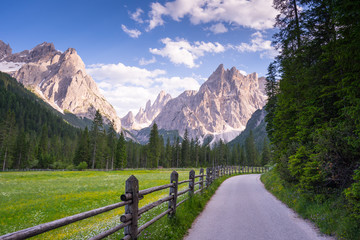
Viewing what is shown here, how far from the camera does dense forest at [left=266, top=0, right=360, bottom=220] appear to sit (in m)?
6.97

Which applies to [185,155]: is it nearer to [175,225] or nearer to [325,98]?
[325,98]

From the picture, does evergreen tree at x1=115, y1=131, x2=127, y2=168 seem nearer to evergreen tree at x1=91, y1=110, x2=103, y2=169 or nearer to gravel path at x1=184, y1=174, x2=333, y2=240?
evergreen tree at x1=91, y1=110, x2=103, y2=169

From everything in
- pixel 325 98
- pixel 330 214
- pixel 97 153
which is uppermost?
pixel 325 98

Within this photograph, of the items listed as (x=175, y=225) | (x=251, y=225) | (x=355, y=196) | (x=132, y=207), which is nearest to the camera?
(x=132, y=207)

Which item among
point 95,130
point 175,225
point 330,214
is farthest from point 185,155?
point 330,214

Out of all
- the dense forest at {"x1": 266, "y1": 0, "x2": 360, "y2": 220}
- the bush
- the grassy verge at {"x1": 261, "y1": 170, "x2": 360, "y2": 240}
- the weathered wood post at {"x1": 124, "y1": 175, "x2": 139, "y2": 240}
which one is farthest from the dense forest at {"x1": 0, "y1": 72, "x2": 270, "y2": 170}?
the bush

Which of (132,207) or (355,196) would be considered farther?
(355,196)

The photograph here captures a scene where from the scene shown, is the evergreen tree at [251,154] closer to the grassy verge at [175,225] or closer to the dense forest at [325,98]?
the dense forest at [325,98]

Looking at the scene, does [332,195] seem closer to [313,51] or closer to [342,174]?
[342,174]

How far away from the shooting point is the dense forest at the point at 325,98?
697 cm

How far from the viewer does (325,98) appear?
11.0 metres

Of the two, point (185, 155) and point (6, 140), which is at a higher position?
point (6, 140)

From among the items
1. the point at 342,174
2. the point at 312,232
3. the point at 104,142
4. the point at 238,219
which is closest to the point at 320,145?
the point at 342,174

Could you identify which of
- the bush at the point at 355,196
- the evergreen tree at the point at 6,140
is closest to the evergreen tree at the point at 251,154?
the evergreen tree at the point at 6,140
